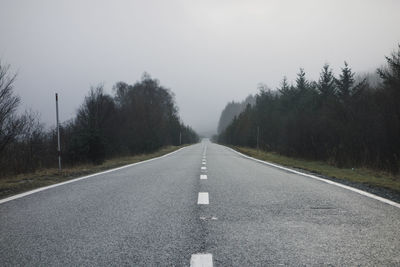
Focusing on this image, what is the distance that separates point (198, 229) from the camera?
12.3ft

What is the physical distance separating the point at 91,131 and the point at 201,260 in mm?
18472

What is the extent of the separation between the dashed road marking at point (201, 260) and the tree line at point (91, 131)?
1114cm

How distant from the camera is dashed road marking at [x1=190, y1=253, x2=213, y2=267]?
2650 millimetres

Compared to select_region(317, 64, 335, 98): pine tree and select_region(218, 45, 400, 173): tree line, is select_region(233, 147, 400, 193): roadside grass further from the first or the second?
select_region(317, 64, 335, 98): pine tree

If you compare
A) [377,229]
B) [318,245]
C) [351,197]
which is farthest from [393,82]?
[318,245]

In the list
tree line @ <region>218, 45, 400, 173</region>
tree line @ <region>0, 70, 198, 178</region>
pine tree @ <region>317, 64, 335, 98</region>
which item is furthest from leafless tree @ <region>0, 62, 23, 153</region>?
pine tree @ <region>317, 64, 335, 98</region>

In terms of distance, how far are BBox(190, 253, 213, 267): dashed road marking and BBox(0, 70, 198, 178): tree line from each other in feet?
36.5

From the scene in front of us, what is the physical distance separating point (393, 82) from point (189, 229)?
15.3 meters

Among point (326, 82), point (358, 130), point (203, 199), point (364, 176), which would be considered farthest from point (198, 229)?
point (326, 82)

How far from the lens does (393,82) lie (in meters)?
14.9

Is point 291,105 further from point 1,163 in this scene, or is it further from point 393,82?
point 1,163

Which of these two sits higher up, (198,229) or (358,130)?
(358,130)

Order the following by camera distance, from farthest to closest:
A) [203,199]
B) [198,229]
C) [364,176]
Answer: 1. [364,176]
2. [203,199]
3. [198,229]

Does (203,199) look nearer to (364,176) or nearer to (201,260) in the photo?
(201,260)
